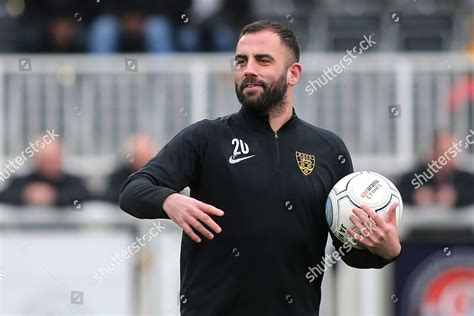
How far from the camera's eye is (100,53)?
1345cm

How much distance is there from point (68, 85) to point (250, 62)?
7.04 metres

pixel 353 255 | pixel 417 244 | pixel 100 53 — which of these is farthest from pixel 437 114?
pixel 353 255

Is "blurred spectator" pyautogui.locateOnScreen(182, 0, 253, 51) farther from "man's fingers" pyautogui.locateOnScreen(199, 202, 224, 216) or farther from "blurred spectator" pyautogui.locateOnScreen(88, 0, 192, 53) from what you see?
"man's fingers" pyautogui.locateOnScreen(199, 202, 224, 216)

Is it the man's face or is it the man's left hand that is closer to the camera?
the man's left hand

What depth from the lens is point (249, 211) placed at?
6.05 meters

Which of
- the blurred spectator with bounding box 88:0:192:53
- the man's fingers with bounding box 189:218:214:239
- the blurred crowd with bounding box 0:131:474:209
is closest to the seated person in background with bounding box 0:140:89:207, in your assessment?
the blurred crowd with bounding box 0:131:474:209

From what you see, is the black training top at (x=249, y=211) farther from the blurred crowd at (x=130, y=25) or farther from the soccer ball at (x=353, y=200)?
the blurred crowd at (x=130, y=25)

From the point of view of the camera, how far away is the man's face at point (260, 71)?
6109mm

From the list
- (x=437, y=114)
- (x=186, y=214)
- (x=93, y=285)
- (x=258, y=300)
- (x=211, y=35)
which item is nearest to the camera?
(x=186, y=214)

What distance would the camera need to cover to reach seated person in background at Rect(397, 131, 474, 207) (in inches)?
460

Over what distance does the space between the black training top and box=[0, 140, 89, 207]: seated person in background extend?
5.54 m

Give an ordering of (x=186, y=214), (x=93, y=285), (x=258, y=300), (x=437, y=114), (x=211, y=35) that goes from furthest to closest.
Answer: (x=211, y=35) → (x=437, y=114) → (x=93, y=285) → (x=258, y=300) → (x=186, y=214)

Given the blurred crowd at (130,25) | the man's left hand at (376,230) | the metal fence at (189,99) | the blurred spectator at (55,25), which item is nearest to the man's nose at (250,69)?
the man's left hand at (376,230)

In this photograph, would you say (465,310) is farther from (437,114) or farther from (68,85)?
(68,85)
